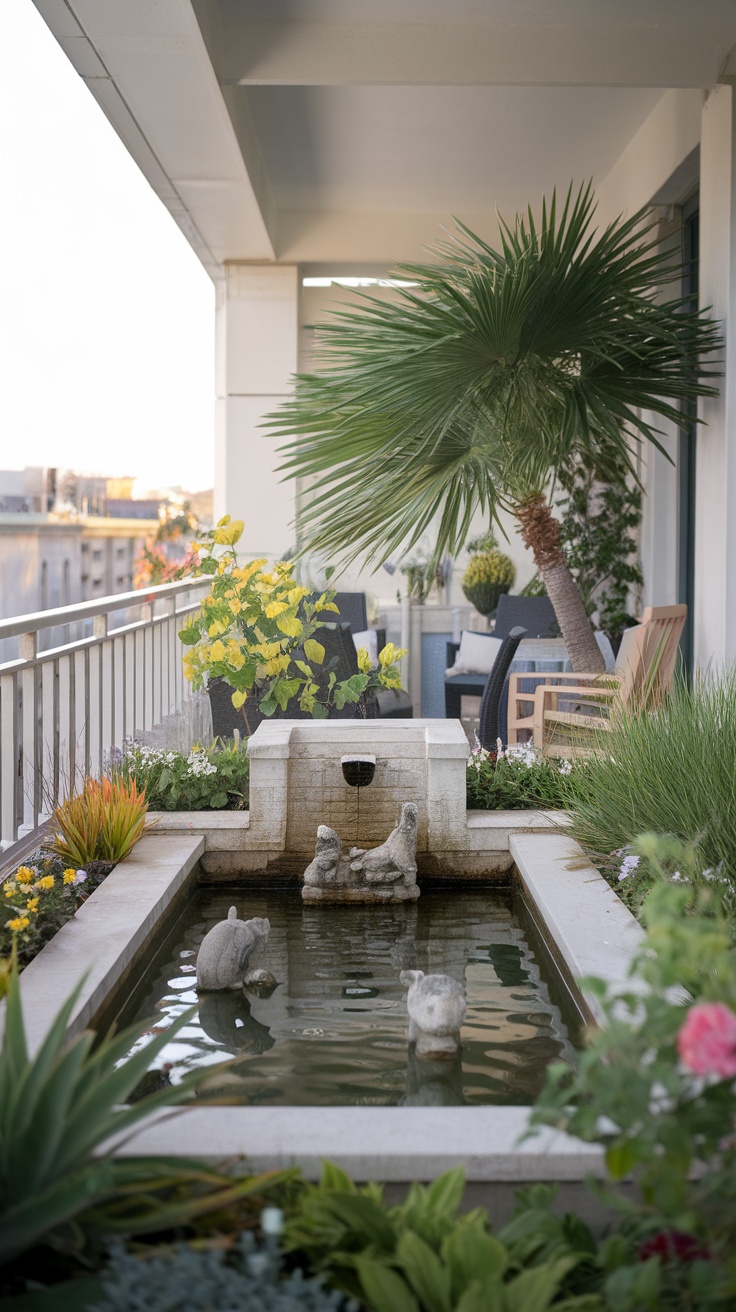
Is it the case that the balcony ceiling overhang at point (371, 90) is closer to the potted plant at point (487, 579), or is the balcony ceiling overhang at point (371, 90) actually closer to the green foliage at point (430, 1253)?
the potted plant at point (487, 579)

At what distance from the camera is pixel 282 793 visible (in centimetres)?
381

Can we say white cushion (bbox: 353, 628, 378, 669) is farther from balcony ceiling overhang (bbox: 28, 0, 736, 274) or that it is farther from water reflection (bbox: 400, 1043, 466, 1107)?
water reflection (bbox: 400, 1043, 466, 1107)

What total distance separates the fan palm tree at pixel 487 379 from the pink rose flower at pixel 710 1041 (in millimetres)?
3601

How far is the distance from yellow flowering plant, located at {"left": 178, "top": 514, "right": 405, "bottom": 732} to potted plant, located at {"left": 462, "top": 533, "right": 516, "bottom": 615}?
531 cm

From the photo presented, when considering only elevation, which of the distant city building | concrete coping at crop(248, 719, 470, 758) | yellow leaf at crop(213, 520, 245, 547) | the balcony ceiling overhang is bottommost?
concrete coping at crop(248, 719, 470, 758)

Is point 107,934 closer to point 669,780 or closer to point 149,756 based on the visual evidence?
point 669,780

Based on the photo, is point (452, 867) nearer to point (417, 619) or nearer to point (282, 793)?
point (282, 793)

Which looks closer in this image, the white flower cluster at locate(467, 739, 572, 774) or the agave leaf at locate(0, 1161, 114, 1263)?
the agave leaf at locate(0, 1161, 114, 1263)

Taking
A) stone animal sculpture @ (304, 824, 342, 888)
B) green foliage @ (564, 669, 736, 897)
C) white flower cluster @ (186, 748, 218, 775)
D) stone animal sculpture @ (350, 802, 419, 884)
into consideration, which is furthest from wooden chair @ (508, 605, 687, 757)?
white flower cluster @ (186, 748, 218, 775)

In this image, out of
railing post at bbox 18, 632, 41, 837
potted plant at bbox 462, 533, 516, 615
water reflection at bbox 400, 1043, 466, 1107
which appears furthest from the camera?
potted plant at bbox 462, 533, 516, 615

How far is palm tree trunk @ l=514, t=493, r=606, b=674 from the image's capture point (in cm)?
532

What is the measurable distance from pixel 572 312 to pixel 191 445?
24.0 meters

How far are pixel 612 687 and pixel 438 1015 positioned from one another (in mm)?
2802

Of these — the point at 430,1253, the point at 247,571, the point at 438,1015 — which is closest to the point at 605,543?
the point at 247,571
